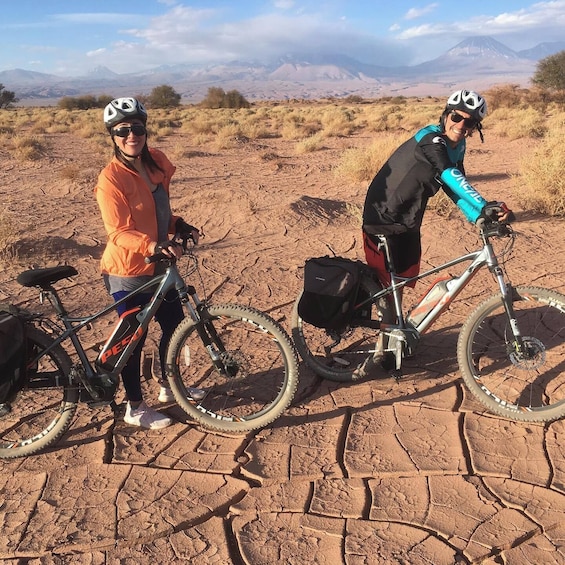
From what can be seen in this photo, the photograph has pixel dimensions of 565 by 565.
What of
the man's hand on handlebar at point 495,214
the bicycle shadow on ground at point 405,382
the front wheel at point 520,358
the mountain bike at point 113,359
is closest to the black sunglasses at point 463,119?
the man's hand on handlebar at point 495,214

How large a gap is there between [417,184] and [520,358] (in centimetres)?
121

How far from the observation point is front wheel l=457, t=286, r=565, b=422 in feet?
9.89

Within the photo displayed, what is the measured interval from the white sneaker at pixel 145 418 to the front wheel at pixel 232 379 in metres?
0.18

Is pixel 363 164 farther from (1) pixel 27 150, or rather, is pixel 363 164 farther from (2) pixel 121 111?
(1) pixel 27 150

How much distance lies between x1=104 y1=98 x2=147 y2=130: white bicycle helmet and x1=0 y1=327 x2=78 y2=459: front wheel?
3.98 ft

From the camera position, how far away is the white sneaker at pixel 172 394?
3346 millimetres

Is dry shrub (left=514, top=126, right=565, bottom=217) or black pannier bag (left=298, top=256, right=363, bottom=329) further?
dry shrub (left=514, top=126, right=565, bottom=217)

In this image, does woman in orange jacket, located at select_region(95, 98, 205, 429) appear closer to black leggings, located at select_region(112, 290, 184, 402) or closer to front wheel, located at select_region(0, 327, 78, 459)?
black leggings, located at select_region(112, 290, 184, 402)

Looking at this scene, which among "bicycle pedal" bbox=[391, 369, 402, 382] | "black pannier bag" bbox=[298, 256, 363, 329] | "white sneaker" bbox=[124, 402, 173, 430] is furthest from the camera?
"bicycle pedal" bbox=[391, 369, 402, 382]

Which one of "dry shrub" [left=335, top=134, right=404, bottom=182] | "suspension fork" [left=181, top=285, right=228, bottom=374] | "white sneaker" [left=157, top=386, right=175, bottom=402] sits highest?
"dry shrub" [left=335, top=134, right=404, bottom=182]

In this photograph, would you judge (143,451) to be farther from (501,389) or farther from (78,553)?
(501,389)

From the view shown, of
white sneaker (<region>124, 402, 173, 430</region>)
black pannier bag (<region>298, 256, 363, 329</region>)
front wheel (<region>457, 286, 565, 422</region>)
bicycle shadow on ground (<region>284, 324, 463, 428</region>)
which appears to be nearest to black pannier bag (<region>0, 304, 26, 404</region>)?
white sneaker (<region>124, 402, 173, 430</region>)

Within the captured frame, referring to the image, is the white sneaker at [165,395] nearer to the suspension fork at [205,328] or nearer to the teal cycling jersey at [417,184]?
the suspension fork at [205,328]

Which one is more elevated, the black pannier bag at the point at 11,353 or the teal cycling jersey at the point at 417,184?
the teal cycling jersey at the point at 417,184
